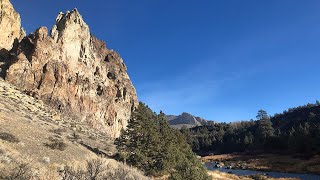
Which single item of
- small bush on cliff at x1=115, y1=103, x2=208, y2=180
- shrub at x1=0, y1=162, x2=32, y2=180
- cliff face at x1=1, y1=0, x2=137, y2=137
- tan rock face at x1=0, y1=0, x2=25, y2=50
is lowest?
shrub at x1=0, y1=162, x2=32, y2=180

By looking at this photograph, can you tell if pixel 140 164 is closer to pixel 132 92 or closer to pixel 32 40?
pixel 32 40

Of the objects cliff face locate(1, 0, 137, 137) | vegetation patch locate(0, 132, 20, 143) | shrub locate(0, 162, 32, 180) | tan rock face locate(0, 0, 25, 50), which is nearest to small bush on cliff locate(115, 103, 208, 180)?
vegetation patch locate(0, 132, 20, 143)

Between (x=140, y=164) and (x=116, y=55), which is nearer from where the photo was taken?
(x=140, y=164)

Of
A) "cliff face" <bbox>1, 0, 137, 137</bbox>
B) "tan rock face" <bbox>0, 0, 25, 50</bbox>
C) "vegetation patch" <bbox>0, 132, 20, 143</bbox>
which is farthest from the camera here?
"tan rock face" <bbox>0, 0, 25, 50</bbox>

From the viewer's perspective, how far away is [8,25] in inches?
4257

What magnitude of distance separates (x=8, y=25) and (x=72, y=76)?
2882 centimetres

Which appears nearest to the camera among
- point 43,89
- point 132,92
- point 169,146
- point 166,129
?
point 169,146

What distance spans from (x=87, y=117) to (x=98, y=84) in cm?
1985

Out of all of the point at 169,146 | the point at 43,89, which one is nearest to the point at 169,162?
the point at 169,146

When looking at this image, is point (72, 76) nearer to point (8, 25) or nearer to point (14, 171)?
point (8, 25)

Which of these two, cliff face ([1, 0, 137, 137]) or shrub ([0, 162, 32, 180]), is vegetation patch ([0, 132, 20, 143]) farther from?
cliff face ([1, 0, 137, 137])

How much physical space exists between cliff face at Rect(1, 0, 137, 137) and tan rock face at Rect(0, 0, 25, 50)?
12.1 m

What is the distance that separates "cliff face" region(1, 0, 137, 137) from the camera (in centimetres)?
8819

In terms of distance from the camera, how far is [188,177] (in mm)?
34656
